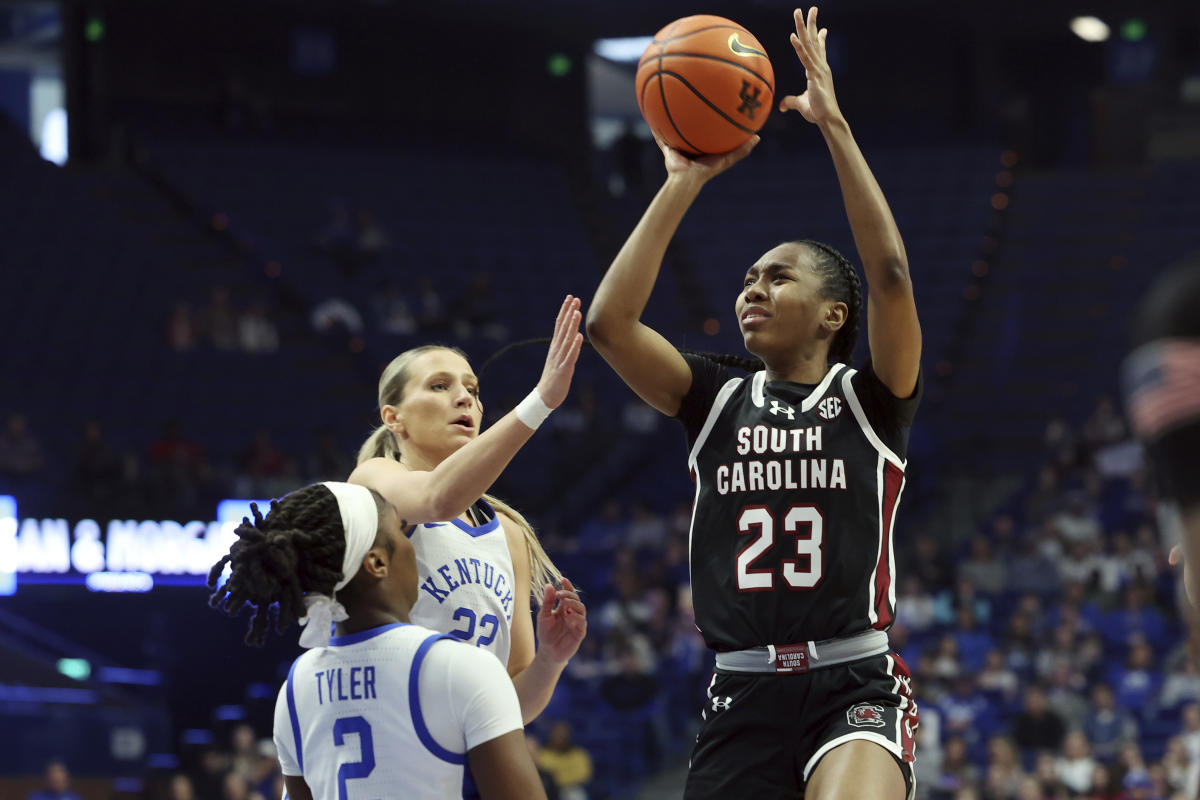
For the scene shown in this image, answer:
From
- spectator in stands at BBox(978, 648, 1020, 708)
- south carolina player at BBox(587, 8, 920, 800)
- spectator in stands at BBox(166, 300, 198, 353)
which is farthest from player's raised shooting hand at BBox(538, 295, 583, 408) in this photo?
spectator in stands at BBox(166, 300, 198, 353)

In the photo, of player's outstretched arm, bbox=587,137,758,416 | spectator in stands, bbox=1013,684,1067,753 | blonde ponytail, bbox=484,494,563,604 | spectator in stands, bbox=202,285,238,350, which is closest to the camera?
player's outstretched arm, bbox=587,137,758,416

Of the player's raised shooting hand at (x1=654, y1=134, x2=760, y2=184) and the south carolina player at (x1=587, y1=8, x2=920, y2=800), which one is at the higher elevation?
the player's raised shooting hand at (x1=654, y1=134, x2=760, y2=184)

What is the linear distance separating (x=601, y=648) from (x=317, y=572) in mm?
10884

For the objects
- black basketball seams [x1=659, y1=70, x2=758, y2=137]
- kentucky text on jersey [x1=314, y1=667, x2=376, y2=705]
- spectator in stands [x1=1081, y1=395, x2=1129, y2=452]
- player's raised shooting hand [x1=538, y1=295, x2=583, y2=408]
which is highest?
spectator in stands [x1=1081, y1=395, x2=1129, y2=452]

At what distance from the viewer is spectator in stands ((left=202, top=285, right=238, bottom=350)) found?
56.3ft

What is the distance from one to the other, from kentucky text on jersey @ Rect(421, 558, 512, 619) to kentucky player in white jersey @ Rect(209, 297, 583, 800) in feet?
2.81

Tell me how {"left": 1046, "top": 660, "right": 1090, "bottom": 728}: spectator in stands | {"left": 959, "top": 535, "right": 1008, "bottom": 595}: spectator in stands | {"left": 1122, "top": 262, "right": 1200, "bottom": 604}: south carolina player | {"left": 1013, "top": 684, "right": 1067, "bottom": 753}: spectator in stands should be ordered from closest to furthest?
{"left": 1122, "top": 262, "right": 1200, "bottom": 604}: south carolina player → {"left": 1013, "top": 684, "right": 1067, "bottom": 753}: spectator in stands → {"left": 1046, "top": 660, "right": 1090, "bottom": 728}: spectator in stands → {"left": 959, "top": 535, "right": 1008, "bottom": 595}: spectator in stands

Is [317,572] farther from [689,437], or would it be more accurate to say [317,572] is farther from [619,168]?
[619,168]

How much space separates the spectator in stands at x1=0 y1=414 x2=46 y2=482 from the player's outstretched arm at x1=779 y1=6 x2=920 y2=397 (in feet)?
40.3

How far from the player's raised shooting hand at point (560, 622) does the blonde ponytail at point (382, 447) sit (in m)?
0.61

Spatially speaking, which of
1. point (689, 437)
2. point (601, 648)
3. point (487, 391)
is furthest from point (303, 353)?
point (689, 437)

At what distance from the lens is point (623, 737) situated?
41.9 ft

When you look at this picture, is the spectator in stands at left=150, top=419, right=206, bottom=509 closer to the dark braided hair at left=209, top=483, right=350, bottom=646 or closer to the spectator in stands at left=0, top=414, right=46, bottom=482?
the spectator in stands at left=0, top=414, right=46, bottom=482

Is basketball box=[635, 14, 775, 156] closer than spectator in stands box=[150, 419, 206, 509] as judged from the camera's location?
Yes
